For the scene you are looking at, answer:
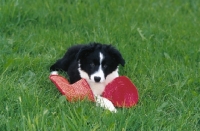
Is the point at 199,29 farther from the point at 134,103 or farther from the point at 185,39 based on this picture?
the point at 134,103

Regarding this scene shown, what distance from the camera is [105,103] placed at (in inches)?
167

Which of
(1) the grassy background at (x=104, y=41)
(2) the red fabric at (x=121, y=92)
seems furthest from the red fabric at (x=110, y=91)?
(1) the grassy background at (x=104, y=41)

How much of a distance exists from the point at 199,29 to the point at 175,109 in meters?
2.64

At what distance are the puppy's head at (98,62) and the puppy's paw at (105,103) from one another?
0.19 meters

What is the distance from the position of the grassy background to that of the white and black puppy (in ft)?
1.06

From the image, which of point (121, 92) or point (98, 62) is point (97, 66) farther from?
point (121, 92)

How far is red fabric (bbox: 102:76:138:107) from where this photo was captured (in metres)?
4.36

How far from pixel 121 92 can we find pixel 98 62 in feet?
1.26

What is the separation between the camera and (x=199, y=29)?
264 inches

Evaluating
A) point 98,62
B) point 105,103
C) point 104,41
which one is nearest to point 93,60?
point 98,62

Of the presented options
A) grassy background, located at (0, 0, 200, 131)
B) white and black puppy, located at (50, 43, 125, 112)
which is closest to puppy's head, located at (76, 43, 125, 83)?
white and black puppy, located at (50, 43, 125, 112)

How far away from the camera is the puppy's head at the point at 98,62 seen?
4438mm

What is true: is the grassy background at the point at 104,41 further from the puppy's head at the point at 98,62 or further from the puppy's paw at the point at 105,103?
the puppy's head at the point at 98,62

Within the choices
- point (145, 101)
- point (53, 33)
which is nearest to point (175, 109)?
point (145, 101)
